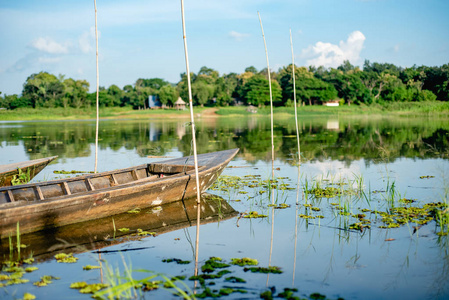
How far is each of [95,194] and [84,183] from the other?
1.12 m

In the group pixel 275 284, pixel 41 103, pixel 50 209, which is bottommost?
pixel 275 284

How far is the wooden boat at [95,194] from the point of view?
5.79 m

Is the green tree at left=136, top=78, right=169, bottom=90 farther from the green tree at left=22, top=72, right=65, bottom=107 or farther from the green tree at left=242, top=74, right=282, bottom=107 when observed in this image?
the green tree at left=242, top=74, right=282, bottom=107

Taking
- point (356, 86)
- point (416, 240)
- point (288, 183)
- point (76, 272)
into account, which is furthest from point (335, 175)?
point (356, 86)

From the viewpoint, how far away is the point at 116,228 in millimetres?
6512

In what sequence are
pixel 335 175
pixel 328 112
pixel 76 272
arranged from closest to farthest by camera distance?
pixel 76 272 → pixel 335 175 → pixel 328 112

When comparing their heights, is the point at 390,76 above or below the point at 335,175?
above

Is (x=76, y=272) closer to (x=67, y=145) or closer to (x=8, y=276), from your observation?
(x=8, y=276)

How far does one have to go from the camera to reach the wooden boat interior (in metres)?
6.29

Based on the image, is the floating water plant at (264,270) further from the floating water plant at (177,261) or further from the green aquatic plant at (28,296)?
the green aquatic plant at (28,296)

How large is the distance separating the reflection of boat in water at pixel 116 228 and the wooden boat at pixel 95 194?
0.44 ft

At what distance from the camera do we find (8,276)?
4.62 meters

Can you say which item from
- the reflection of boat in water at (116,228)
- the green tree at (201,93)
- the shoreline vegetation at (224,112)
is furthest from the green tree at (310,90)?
the reflection of boat in water at (116,228)

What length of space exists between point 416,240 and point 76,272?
14.1 ft
